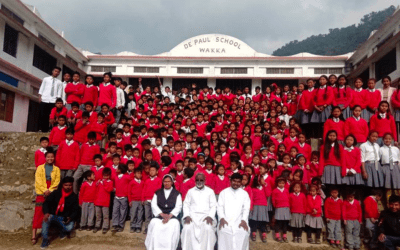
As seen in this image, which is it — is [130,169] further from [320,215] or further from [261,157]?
[320,215]

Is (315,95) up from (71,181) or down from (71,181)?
up

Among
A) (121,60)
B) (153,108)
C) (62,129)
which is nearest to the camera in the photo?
(62,129)

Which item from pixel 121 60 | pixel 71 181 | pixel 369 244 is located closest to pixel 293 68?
pixel 121 60

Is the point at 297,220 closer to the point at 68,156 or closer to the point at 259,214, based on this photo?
the point at 259,214

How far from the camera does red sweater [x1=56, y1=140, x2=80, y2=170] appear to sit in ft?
22.0

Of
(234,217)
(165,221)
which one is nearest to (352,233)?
(234,217)

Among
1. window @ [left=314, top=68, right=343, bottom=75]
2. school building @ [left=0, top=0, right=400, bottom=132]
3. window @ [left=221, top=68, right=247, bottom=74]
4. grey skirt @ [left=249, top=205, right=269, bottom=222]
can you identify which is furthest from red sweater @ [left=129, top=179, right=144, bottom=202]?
window @ [left=314, top=68, right=343, bottom=75]

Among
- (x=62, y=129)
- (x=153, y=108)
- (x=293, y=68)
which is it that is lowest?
(x=62, y=129)

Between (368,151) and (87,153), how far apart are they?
638 cm

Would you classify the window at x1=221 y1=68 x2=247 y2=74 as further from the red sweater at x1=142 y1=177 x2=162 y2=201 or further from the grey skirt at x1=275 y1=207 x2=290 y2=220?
the grey skirt at x1=275 y1=207 x2=290 y2=220

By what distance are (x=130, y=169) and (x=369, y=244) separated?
515 centimetres

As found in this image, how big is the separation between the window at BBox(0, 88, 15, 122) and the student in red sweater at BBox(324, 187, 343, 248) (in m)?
14.5

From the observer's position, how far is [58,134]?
712cm

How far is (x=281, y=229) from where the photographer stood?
6.03 m
